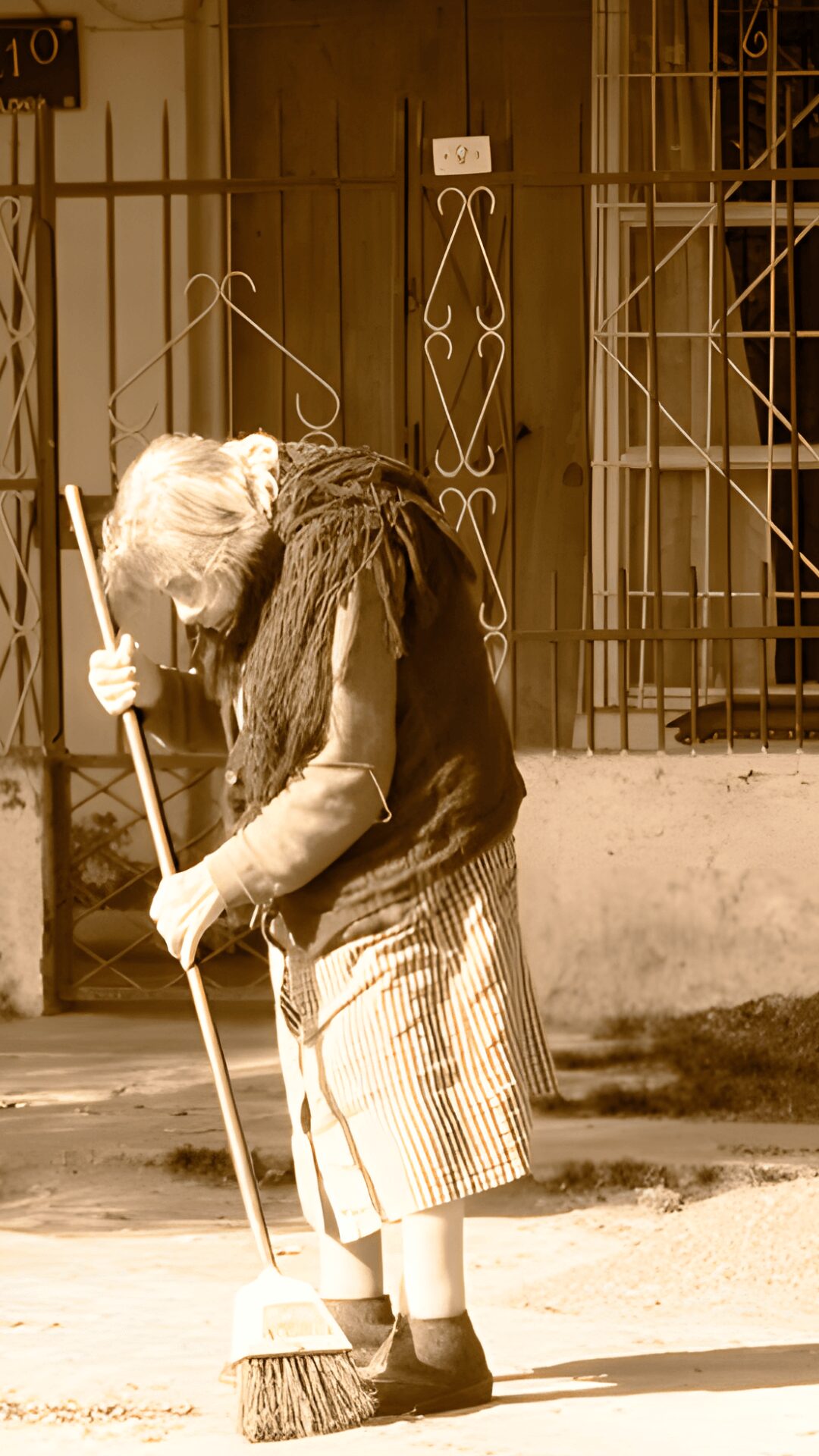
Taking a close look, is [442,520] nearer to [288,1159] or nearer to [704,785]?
[288,1159]

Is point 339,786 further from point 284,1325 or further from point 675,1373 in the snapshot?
point 675,1373

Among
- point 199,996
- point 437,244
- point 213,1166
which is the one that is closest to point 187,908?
point 199,996

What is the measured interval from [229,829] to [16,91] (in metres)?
5.40

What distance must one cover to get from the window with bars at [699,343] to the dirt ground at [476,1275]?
1885 millimetres

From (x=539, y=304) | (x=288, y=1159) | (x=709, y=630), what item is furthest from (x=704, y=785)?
(x=539, y=304)

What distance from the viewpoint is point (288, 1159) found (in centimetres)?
538

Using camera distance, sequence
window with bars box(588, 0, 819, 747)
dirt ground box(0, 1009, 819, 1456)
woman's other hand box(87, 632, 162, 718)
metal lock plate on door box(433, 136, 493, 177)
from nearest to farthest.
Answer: dirt ground box(0, 1009, 819, 1456) < woman's other hand box(87, 632, 162, 718) < metal lock plate on door box(433, 136, 493, 177) < window with bars box(588, 0, 819, 747)

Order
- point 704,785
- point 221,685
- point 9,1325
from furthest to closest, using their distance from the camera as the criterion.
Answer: point 704,785
point 9,1325
point 221,685

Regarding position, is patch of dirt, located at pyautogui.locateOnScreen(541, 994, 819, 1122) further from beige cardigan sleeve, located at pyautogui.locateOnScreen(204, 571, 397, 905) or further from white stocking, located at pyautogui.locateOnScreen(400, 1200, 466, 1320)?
beige cardigan sleeve, located at pyautogui.locateOnScreen(204, 571, 397, 905)

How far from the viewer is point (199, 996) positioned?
11.4ft

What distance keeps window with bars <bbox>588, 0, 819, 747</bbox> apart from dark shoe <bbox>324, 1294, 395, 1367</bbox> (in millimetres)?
3846

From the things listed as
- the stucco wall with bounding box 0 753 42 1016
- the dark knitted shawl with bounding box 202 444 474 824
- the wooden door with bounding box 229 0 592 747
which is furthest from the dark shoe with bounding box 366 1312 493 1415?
the wooden door with bounding box 229 0 592 747

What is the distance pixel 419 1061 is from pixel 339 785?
17.5 inches

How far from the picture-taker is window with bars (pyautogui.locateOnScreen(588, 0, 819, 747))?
23.9 ft
